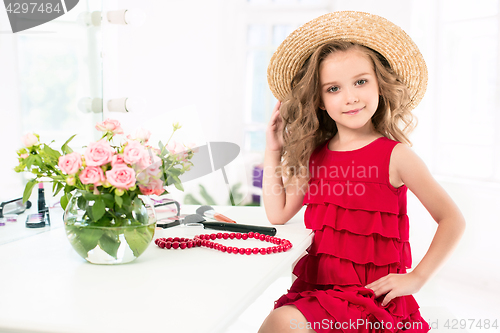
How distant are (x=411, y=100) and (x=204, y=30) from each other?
10.0 ft

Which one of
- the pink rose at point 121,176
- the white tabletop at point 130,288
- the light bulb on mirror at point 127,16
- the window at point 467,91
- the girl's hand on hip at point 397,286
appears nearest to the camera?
the white tabletop at point 130,288

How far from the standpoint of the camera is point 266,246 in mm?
1007

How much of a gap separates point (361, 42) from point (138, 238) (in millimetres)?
773

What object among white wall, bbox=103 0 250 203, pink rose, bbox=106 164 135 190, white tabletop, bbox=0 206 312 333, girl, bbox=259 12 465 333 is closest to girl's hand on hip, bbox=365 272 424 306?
girl, bbox=259 12 465 333

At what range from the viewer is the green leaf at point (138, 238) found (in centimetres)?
83

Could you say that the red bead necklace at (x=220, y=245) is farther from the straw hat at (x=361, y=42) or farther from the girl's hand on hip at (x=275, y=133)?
the straw hat at (x=361, y=42)

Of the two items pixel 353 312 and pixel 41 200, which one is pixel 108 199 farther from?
pixel 353 312

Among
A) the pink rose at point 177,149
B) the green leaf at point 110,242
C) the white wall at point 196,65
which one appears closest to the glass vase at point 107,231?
the green leaf at point 110,242

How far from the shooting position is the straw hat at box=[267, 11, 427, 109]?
3.85 feet

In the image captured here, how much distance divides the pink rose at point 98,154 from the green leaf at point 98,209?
7 centimetres

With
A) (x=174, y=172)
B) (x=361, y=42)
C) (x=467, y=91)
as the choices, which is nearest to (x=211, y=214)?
(x=174, y=172)

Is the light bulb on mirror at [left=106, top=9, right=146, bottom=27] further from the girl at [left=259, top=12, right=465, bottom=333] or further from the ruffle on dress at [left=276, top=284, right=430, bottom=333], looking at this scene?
the ruffle on dress at [left=276, top=284, right=430, bottom=333]

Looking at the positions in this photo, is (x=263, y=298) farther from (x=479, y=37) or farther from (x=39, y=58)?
(x=479, y=37)

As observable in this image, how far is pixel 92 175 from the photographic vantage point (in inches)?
30.5
